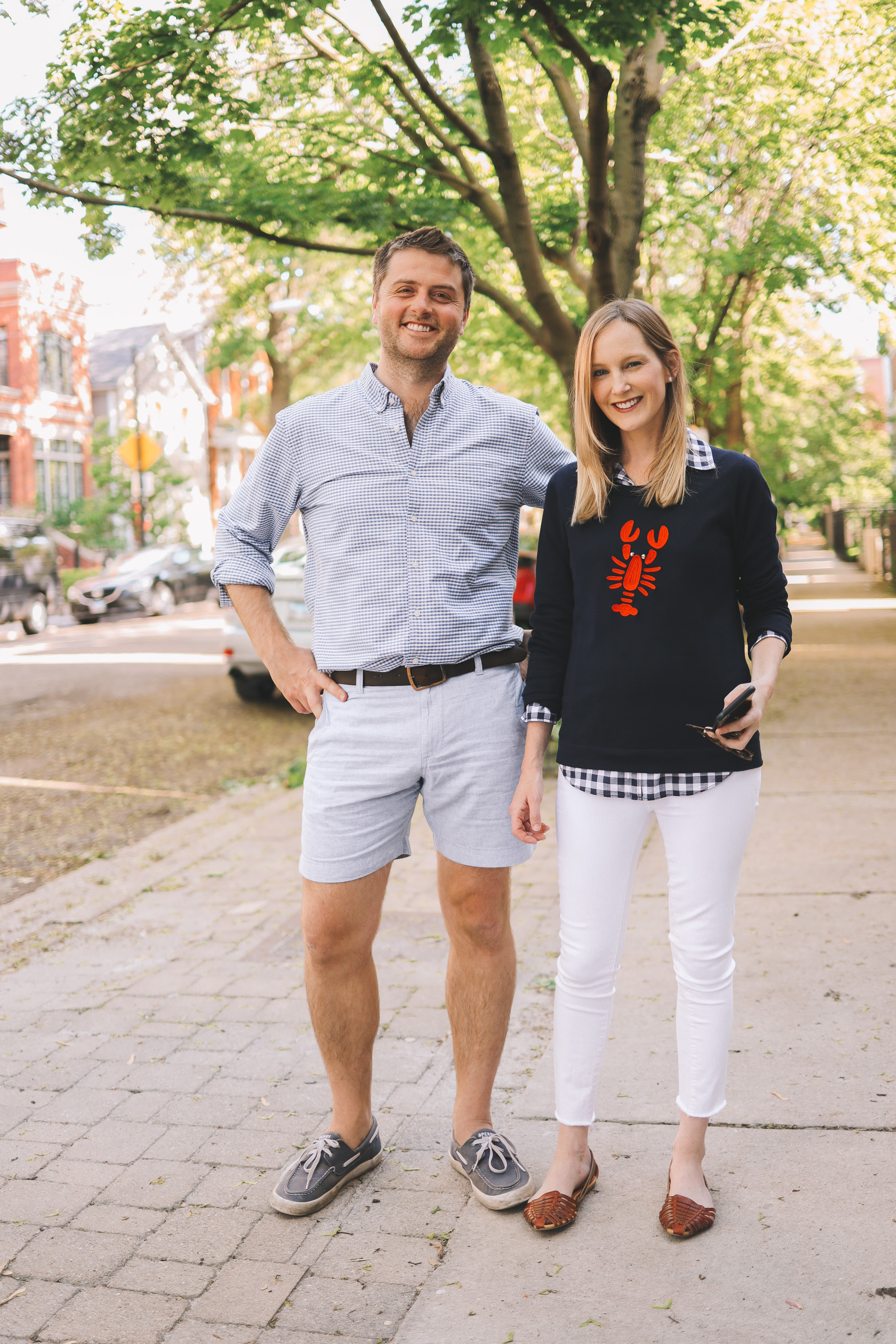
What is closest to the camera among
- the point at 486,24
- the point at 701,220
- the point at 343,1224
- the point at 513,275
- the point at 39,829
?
the point at 343,1224

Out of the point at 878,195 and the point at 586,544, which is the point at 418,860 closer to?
the point at 586,544

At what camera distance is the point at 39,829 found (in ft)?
25.4

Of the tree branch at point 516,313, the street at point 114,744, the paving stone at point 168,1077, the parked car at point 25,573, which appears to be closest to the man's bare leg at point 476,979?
the paving stone at point 168,1077

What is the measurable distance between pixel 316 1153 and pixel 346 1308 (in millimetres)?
502

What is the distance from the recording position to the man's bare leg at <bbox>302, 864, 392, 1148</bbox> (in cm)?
303

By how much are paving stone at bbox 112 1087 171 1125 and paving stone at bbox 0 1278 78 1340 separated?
2.57 ft

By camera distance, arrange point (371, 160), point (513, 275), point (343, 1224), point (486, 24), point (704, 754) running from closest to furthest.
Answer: point (704, 754), point (343, 1224), point (486, 24), point (371, 160), point (513, 275)

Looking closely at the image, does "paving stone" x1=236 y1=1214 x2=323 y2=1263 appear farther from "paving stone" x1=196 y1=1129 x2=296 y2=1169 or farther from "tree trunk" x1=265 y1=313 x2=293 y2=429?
"tree trunk" x1=265 y1=313 x2=293 y2=429

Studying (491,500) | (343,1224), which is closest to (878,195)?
(491,500)

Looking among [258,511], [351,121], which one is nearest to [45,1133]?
[258,511]

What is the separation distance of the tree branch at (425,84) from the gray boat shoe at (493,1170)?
Result: 5617mm

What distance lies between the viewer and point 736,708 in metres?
2.60

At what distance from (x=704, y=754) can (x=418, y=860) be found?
12.6 feet

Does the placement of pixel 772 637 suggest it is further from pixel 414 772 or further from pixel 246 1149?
pixel 246 1149
